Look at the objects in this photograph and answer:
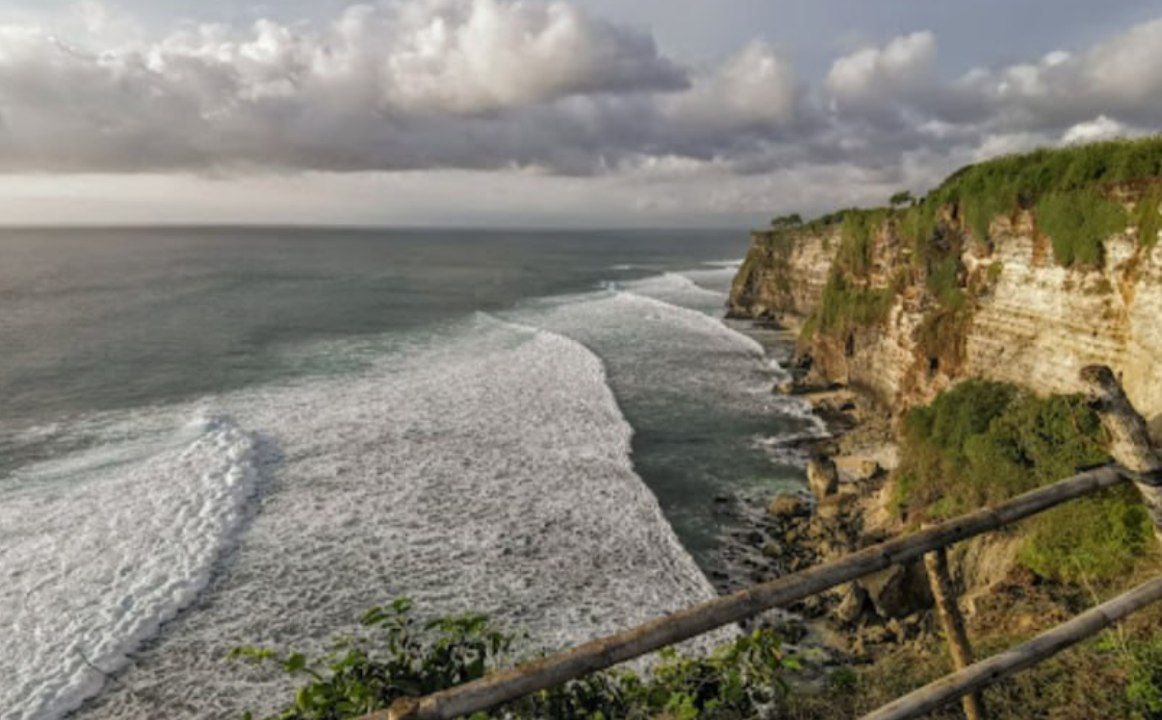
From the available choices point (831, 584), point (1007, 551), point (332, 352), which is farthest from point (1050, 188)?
point (332, 352)

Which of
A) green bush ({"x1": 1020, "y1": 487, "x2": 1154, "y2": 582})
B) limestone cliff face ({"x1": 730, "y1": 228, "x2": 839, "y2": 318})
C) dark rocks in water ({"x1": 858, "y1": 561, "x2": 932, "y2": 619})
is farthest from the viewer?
limestone cliff face ({"x1": 730, "y1": 228, "x2": 839, "y2": 318})

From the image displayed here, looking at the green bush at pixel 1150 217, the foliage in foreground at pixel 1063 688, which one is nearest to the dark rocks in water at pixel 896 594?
the foliage in foreground at pixel 1063 688

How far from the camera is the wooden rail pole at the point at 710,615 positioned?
3.01 meters


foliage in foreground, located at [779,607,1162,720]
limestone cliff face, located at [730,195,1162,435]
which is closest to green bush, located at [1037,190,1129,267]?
limestone cliff face, located at [730,195,1162,435]

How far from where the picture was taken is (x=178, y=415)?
1173 inches

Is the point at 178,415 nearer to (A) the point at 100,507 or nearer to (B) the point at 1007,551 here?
(A) the point at 100,507

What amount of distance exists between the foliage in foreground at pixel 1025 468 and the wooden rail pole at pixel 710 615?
826cm

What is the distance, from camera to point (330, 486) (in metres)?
21.8

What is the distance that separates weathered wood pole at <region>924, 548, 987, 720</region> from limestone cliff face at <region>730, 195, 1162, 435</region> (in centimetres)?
1224

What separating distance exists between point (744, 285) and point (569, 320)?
61.0ft

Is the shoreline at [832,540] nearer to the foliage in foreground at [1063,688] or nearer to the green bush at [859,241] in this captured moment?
the foliage in foreground at [1063,688]

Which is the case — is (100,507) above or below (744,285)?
below

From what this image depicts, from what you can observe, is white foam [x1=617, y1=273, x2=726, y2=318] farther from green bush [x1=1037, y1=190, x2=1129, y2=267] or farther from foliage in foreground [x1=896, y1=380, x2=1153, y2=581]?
foliage in foreground [x1=896, y1=380, x2=1153, y2=581]

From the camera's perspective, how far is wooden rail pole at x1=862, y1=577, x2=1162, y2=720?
12.6ft
